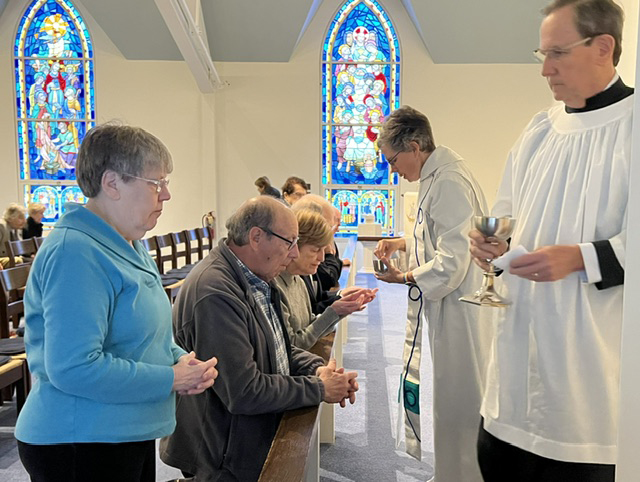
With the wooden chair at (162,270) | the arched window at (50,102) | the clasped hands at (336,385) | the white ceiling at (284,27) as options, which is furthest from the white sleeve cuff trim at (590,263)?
the arched window at (50,102)

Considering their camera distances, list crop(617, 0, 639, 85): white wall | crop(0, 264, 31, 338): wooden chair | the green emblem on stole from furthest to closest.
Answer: crop(0, 264, 31, 338): wooden chair
the green emblem on stole
crop(617, 0, 639, 85): white wall

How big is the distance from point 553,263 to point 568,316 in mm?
152

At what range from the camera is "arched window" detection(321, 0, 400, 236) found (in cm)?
933

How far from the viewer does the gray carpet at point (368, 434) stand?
279cm

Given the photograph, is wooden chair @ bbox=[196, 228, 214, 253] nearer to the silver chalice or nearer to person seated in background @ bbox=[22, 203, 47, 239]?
person seated in background @ bbox=[22, 203, 47, 239]

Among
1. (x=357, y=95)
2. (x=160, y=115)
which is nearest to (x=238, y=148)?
(x=160, y=115)

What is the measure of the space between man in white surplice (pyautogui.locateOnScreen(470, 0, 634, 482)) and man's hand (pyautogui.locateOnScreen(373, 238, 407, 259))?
51.9 inches

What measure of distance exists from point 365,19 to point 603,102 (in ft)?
28.5

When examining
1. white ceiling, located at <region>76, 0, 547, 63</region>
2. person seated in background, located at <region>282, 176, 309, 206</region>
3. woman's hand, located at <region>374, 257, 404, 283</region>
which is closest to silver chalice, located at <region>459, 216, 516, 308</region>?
woman's hand, located at <region>374, 257, 404, 283</region>

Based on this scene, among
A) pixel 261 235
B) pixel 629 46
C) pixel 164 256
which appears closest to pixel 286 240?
pixel 261 235

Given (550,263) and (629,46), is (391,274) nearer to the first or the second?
(550,263)

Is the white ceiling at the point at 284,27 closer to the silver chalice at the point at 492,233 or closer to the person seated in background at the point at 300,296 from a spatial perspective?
the person seated in background at the point at 300,296

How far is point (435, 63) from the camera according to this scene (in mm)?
9117

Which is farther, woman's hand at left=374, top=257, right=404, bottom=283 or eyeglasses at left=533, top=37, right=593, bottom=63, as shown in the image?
woman's hand at left=374, top=257, right=404, bottom=283
